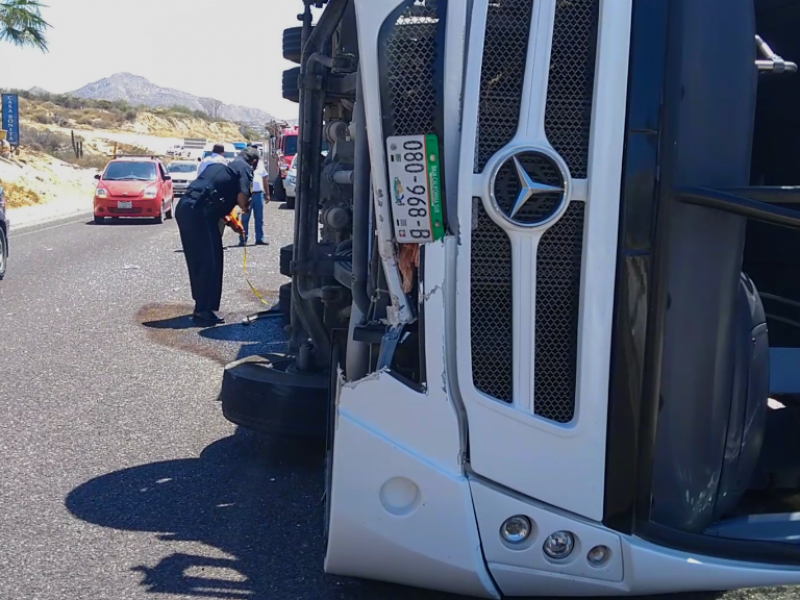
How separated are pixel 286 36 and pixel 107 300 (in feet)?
22.4

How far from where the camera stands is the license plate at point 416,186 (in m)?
3.04

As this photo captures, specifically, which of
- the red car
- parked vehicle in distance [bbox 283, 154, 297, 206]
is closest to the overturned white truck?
the red car

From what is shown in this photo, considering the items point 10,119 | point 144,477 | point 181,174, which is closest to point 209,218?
point 144,477

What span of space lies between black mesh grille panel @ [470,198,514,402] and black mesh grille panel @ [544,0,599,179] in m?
0.33

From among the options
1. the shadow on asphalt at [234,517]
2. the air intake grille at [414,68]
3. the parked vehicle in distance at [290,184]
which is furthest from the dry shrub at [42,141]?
the air intake grille at [414,68]

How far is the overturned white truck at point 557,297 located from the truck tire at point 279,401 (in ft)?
5.73

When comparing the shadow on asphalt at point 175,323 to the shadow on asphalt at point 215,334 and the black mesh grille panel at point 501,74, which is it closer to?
the shadow on asphalt at point 215,334

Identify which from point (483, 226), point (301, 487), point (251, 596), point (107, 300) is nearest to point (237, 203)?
point (107, 300)

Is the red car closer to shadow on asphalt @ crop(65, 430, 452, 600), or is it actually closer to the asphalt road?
the asphalt road

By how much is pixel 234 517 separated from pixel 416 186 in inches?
91.3

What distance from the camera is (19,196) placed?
32.5 meters

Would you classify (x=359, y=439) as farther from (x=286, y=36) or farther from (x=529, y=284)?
(x=286, y=36)

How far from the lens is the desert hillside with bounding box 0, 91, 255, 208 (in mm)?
38031

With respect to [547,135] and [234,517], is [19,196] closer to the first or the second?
[234,517]
